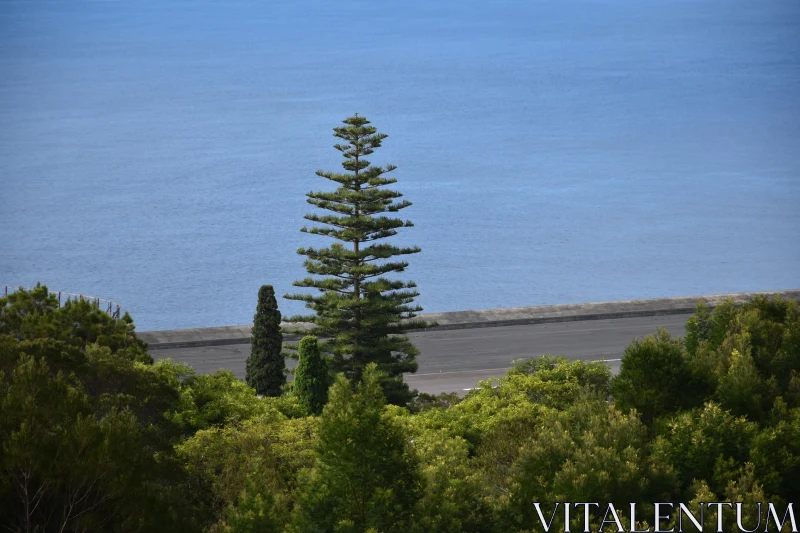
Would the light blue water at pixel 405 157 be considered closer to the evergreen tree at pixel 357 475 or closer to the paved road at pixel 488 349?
the paved road at pixel 488 349

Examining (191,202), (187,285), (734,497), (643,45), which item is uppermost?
(643,45)

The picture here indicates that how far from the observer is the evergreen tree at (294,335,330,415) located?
109 ft

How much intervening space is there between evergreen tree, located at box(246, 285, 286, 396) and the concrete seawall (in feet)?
38.1

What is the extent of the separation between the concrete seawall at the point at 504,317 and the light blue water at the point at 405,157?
746 inches

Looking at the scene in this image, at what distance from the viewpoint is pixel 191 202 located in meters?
97.2

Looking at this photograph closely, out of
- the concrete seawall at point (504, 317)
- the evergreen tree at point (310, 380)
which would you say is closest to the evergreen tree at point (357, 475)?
the evergreen tree at point (310, 380)

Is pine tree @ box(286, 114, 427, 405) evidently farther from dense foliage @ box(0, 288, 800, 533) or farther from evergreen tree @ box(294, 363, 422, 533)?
evergreen tree @ box(294, 363, 422, 533)

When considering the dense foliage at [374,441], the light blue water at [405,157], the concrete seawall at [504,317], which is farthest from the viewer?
the light blue water at [405,157]

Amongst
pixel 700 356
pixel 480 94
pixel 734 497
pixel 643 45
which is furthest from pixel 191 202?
pixel 643 45

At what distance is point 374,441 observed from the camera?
60.8 feet

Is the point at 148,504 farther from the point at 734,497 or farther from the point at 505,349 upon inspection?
the point at 505,349

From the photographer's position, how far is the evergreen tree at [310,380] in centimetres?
3319

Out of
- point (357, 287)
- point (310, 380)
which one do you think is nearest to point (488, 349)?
point (357, 287)

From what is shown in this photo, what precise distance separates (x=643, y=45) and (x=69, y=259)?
11480 cm
